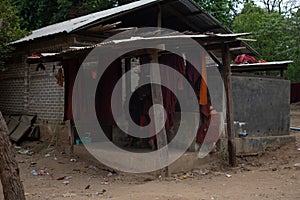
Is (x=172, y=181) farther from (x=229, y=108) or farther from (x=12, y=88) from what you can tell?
(x=12, y=88)

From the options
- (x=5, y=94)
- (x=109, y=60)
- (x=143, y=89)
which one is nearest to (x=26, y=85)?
(x=5, y=94)

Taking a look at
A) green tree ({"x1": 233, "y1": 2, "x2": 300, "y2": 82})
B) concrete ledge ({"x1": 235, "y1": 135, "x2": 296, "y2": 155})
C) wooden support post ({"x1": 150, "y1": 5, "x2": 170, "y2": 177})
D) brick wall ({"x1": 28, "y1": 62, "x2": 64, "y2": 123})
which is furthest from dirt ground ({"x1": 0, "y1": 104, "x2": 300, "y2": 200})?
green tree ({"x1": 233, "y1": 2, "x2": 300, "y2": 82})

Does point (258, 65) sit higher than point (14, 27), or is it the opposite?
point (14, 27)

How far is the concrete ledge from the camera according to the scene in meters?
7.90

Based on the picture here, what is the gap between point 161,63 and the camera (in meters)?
7.51

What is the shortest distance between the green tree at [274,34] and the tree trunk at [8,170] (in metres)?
13.4

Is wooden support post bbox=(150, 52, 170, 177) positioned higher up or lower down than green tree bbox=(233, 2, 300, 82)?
lower down

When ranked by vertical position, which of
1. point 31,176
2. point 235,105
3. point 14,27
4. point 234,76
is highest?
point 14,27

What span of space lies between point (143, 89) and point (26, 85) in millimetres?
4350

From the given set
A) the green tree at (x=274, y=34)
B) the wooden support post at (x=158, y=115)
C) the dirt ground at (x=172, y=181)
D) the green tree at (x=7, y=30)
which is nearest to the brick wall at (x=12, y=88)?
the green tree at (x=7, y=30)

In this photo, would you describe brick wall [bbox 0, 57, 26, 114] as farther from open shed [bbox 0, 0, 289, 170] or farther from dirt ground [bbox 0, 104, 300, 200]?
dirt ground [bbox 0, 104, 300, 200]

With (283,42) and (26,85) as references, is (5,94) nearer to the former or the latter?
(26,85)

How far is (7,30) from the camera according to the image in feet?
34.0

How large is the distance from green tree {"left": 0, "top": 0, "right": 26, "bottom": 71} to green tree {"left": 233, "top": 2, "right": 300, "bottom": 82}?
1019 centimetres
